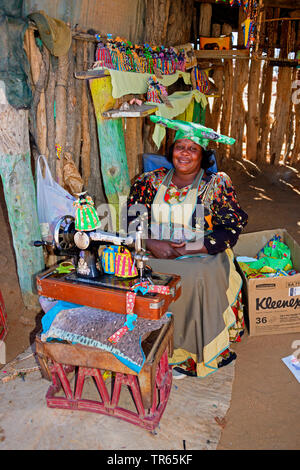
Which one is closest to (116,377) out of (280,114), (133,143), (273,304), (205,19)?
(273,304)

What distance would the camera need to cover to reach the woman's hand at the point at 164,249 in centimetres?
285

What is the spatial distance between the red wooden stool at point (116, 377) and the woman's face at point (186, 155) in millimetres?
1298

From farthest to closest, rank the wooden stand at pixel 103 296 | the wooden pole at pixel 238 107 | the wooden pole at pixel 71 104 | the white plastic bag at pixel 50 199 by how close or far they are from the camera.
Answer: the wooden pole at pixel 238 107
the wooden pole at pixel 71 104
the white plastic bag at pixel 50 199
the wooden stand at pixel 103 296

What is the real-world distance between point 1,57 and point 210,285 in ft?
7.90

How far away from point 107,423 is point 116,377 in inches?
13.7

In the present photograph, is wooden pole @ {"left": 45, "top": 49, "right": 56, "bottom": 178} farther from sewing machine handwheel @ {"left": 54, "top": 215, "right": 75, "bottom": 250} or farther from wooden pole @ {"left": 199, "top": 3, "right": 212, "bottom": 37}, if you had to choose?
wooden pole @ {"left": 199, "top": 3, "right": 212, "bottom": 37}

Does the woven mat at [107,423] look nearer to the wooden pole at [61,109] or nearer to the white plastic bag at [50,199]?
the white plastic bag at [50,199]

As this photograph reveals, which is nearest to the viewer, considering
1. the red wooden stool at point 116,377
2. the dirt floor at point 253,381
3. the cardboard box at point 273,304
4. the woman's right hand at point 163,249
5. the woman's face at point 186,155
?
the red wooden stool at point 116,377

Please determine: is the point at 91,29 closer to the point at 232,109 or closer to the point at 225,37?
the point at 225,37

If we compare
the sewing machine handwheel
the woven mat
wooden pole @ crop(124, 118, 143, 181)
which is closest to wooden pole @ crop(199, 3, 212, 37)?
wooden pole @ crop(124, 118, 143, 181)

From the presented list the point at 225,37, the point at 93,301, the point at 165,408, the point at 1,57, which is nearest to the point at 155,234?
the point at 93,301

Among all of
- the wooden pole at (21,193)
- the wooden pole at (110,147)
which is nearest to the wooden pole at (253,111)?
the wooden pole at (110,147)

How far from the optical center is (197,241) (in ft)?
9.36

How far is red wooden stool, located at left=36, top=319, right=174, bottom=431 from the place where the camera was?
7.28ft
